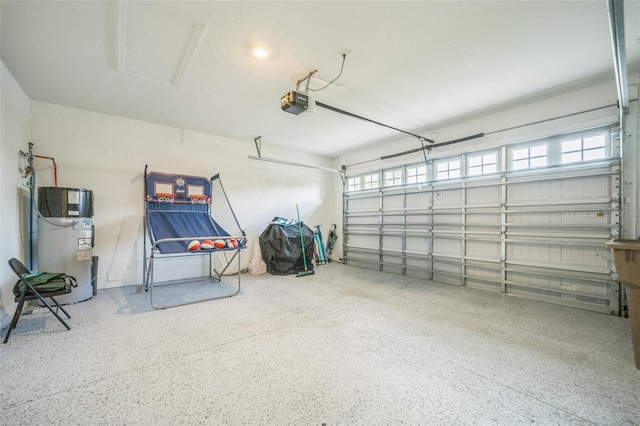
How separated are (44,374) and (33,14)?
291cm

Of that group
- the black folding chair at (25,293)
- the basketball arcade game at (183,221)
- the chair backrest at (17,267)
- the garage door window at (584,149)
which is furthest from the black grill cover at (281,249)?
the garage door window at (584,149)

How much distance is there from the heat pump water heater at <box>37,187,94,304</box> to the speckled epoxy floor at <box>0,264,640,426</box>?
39cm

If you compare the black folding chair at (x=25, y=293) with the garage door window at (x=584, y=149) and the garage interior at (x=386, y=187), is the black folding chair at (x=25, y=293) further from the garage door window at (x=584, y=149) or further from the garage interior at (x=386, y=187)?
the garage door window at (x=584, y=149)

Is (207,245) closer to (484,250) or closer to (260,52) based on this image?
(260,52)

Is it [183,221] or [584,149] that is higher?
[584,149]

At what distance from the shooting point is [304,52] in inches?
104

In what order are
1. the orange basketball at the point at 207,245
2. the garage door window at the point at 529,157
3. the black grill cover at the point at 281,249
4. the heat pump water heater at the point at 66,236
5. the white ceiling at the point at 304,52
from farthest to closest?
the black grill cover at the point at 281,249, the garage door window at the point at 529,157, the orange basketball at the point at 207,245, the heat pump water heater at the point at 66,236, the white ceiling at the point at 304,52

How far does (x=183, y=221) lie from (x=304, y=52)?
3.30 m

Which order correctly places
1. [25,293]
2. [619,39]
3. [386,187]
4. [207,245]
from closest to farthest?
[619,39]
[25,293]
[207,245]
[386,187]

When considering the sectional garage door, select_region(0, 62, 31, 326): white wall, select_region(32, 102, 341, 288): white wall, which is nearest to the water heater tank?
select_region(0, 62, 31, 326): white wall

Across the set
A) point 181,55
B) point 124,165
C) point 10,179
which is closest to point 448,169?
point 181,55

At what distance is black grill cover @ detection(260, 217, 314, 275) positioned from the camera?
5.55 m

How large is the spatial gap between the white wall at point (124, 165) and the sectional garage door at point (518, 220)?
3.27 meters

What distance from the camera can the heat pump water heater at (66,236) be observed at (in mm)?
3348
